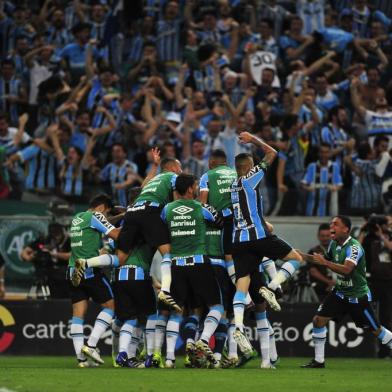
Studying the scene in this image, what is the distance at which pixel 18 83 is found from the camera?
24.8 m

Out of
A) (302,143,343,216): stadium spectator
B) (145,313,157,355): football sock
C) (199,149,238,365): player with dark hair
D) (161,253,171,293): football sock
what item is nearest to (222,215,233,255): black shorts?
(199,149,238,365): player with dark hair

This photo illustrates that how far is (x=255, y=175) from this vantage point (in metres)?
15.4

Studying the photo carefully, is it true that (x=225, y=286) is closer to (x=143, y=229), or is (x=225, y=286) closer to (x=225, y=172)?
(x=143, y=229)

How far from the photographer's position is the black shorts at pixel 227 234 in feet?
53.4

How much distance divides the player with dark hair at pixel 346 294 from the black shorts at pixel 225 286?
47.0 inches

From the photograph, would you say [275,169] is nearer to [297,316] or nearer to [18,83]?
[297,316]

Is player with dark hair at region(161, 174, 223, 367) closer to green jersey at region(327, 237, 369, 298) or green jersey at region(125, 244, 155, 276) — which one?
green jersey at region(125, 244, 155, 276)

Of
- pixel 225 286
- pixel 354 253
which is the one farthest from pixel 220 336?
pixel 354 253

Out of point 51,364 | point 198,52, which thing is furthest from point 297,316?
point 198,52

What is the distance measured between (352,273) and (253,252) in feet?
5.09

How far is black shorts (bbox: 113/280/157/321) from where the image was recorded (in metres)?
15.8

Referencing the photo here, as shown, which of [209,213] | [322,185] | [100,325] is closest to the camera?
[209,213]

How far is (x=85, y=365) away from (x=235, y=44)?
1126cm

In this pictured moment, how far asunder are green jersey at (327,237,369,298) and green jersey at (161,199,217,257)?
5.98ft
